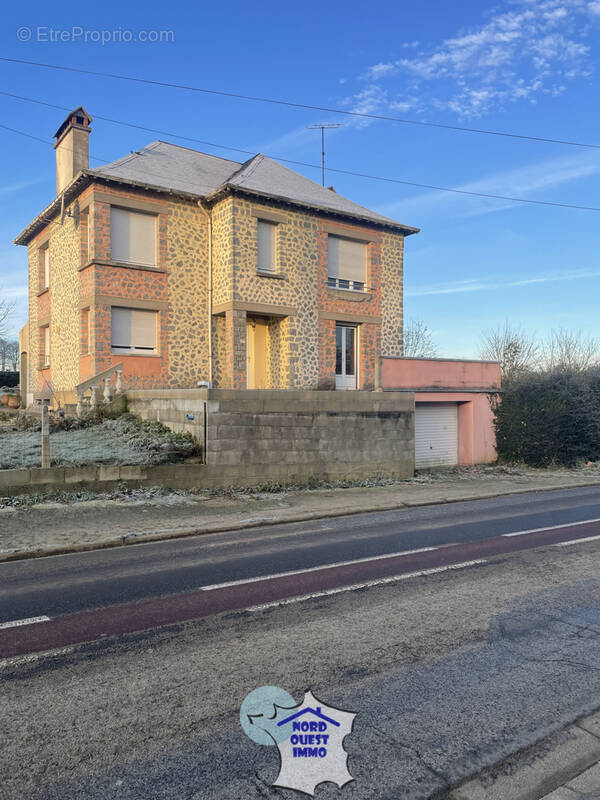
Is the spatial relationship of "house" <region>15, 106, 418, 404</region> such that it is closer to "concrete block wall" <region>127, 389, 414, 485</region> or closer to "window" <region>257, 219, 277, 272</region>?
"window" <region>257, 219, 277, 272</region>

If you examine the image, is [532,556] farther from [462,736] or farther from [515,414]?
[515,414]

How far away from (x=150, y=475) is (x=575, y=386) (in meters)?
14.6

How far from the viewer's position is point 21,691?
12.6 ft

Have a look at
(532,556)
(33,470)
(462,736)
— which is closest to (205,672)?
(462,736)

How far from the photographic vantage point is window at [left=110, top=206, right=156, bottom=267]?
17734 mm

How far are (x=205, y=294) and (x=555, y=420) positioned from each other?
12.5 metres

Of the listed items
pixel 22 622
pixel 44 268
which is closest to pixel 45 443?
pixel 22 622

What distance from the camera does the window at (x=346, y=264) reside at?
68.9 feet

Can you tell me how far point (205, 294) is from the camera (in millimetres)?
19609

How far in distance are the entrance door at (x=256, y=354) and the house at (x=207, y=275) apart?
1.5 inches

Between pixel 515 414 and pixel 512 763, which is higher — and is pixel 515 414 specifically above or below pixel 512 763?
above

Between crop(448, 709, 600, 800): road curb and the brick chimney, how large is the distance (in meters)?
20.8

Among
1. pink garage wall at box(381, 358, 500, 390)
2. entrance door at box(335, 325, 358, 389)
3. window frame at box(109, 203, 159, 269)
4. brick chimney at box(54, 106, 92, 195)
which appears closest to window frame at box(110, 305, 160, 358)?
window frame at box(109, 203, 159, 269)

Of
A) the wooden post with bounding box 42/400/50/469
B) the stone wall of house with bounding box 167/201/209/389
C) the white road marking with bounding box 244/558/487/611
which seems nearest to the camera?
the white road marking with bounding box 244/558/487/611
